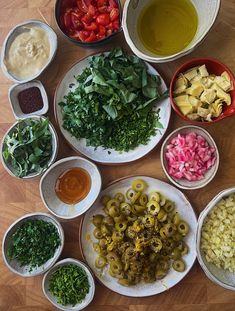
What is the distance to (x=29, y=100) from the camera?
85.0 inches

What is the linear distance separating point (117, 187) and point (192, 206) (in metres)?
0.33

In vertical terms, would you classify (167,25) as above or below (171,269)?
above

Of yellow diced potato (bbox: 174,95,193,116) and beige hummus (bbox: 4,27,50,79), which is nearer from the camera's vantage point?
yellow diced potato (bbox: 174,95,193,116)

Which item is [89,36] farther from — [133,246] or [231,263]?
[231,263]

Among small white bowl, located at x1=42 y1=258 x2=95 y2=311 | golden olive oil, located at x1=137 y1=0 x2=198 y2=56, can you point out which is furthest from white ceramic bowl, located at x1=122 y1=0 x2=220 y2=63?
small white bowl, located at x1=42 y1=258 x2=95 y2=311

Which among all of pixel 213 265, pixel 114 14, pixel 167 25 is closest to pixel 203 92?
pixel 167 25

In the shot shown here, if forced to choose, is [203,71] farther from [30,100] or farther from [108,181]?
[30,100]

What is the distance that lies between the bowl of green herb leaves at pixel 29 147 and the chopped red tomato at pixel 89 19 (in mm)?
402

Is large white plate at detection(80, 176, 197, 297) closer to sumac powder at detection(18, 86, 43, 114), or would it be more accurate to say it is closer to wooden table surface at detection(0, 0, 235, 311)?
wooden table surface at detection(0, 0, 235, 311)

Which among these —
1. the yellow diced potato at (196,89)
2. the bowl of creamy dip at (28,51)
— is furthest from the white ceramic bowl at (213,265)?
the bowl of creamy dip at (28,51)

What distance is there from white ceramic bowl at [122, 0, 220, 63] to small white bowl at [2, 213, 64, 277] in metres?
0.80

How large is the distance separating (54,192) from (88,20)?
76 centimetres

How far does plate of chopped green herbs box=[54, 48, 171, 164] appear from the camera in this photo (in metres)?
2.07

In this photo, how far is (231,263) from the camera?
2.08 meters
